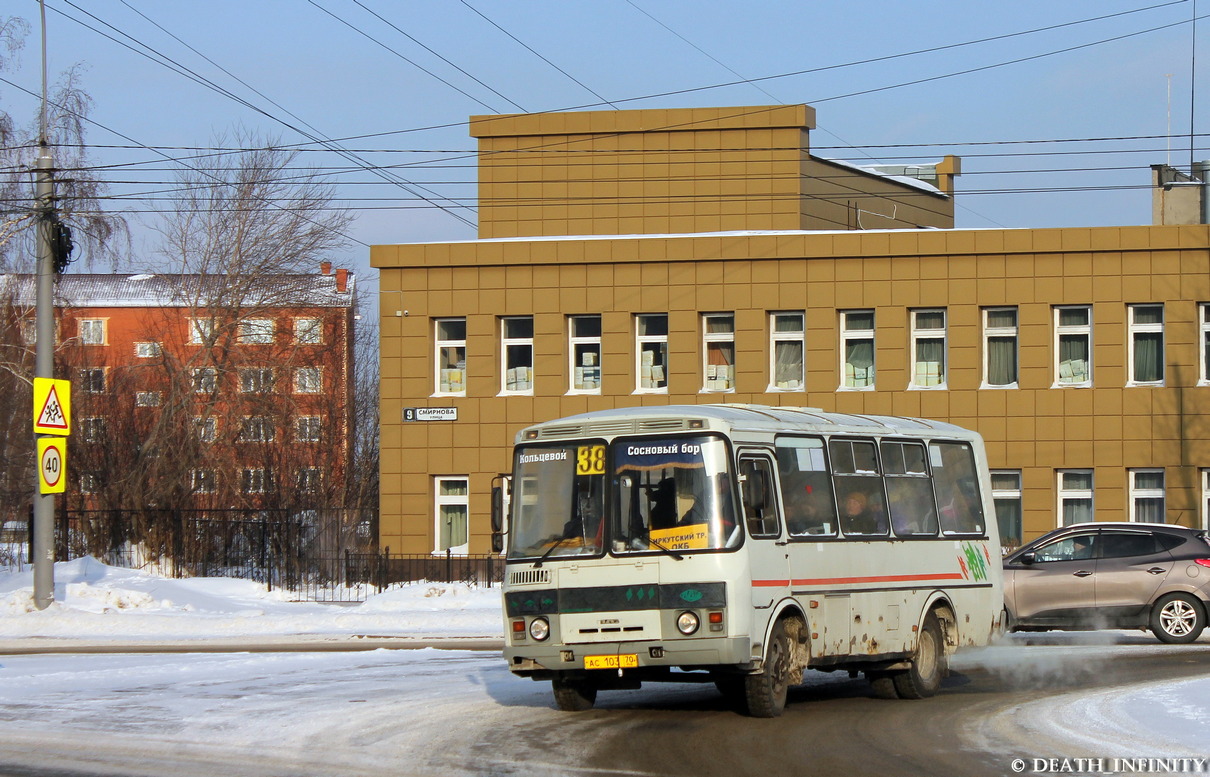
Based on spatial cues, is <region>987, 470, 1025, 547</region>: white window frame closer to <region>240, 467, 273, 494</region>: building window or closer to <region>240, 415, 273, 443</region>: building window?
<region>240, 415, 273, 443</region>: building window

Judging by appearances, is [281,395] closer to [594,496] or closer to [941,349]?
[941,349]

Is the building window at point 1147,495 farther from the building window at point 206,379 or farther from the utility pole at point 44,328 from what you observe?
the building window at point 206,379

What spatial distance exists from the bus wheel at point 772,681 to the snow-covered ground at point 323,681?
178 centimetres

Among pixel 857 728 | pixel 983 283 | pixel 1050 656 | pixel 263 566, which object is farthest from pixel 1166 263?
pixel 857 728

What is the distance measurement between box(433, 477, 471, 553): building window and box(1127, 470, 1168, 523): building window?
51.8 ft

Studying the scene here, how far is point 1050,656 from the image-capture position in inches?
741

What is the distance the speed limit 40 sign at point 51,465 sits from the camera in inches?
970

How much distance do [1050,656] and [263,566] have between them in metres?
20.0

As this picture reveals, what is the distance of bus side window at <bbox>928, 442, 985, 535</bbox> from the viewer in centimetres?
1622

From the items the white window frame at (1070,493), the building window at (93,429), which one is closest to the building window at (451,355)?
the building window at (93,429)

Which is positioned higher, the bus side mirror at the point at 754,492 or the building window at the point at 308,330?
the building window at the point at 308,330

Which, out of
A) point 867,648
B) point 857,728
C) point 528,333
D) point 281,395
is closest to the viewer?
point 857,728

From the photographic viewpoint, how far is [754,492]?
12.8 metres

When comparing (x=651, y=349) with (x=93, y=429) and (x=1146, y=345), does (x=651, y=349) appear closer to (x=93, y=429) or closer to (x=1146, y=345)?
(x=1146, y=345)
